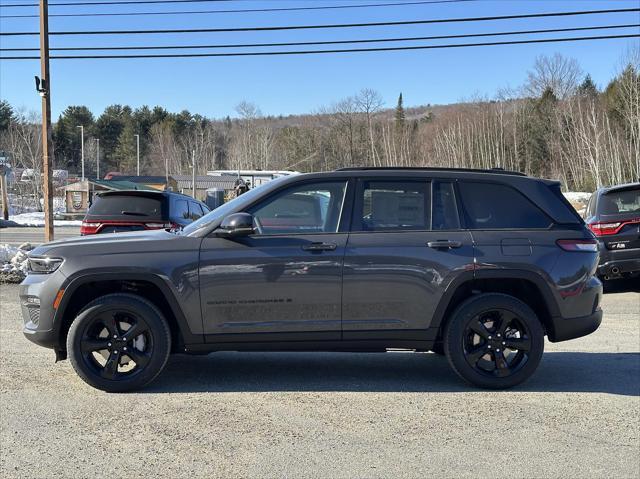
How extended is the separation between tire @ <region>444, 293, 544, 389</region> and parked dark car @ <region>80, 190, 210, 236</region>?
248 inches

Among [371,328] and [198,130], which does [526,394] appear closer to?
[371,328]

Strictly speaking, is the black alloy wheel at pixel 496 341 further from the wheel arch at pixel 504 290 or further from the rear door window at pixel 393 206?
the rear door window at pixel 393 206

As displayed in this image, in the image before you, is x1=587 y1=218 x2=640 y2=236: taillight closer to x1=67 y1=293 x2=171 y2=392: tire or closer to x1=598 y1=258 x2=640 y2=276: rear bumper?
x1=598 y1=258 x2=640 y2=276: rear bumper

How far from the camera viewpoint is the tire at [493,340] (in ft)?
16.3

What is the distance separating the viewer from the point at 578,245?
5.07m

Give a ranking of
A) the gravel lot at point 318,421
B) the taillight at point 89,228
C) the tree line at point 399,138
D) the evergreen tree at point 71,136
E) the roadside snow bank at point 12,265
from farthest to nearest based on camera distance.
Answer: the evergreen tree at point 71,136 → the tree line at point 399,138 → the roadside snow bank at point 12,265 → the taillight at point 89,228 → the gravel lot at point 318,421

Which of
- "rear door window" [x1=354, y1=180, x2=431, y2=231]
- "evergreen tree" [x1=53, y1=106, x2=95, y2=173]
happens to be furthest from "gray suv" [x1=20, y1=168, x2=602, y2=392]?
"evergreen tree" [x1=53, y1=106, x2=95, y2=173]

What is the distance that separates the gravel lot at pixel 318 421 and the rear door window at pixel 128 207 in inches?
169

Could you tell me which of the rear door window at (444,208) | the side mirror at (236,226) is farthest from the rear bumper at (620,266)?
the side mirror at (236,226)

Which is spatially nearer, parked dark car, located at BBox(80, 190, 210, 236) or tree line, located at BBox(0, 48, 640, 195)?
parked dark car, located at BBox(80, 190, 210, 236)

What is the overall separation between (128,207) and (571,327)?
24.7 feet

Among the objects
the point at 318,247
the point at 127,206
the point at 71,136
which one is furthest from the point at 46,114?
the point at 71,136

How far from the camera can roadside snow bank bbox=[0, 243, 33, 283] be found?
10.7m

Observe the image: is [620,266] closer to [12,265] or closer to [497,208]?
[497,208]
